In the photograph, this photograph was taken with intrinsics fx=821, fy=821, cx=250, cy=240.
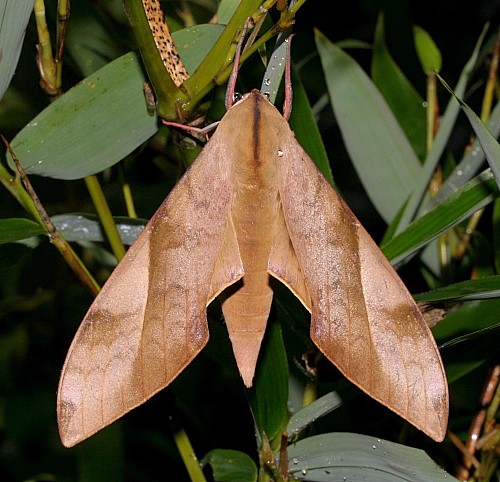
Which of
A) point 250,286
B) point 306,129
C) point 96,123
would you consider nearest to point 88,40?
point 96,123

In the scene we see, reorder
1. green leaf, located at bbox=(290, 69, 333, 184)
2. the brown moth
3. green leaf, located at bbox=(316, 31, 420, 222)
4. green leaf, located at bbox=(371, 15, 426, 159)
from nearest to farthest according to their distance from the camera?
1. the brown moth
2. green leaf, located at bbox=(290, 69, 333, 184)
3. green leaf, located at bbox=(316, 31, 420, 222)
4. green leaf, located at bbox=(371, 15, 426, 159)

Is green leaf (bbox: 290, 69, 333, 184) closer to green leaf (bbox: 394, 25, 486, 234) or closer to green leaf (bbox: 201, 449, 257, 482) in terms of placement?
green leaf (bbox: 394, 25, 486, 234)

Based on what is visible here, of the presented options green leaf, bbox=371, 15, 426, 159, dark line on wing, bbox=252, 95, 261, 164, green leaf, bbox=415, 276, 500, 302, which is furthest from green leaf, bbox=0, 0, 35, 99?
green leaf, bbox=371, 15, 426, 159

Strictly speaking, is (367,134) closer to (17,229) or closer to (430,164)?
(430,164)

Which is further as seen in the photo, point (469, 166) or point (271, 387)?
point (469, 166)

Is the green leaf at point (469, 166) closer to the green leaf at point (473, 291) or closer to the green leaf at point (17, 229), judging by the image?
the green leaf at point (473, 291)

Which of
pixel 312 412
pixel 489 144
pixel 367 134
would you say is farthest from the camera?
pixel 367 134

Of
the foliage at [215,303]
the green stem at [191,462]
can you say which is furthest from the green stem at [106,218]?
the green stem at [191,462]

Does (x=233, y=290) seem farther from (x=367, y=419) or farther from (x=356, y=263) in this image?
(x=367, y=419)
